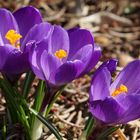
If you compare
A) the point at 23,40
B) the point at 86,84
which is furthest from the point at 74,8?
the point at 23,40

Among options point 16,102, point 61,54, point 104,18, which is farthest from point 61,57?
point 104,18

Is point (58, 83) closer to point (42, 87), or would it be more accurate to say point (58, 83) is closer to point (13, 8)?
point (42, 87)

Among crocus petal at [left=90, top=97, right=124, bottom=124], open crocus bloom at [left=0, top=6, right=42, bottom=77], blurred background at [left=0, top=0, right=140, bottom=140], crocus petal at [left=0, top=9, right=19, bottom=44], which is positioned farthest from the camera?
blurred background at [left=0, top=0, right=140, bottom=140]

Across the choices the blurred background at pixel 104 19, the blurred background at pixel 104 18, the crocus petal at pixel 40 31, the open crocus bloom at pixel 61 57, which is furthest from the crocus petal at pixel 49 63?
the blurred background at pixel 104 18

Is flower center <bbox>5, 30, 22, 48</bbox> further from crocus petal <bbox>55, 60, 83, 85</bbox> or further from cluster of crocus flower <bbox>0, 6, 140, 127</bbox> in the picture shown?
crocus petal <bbox>55, 60, 83, 85</bbox>

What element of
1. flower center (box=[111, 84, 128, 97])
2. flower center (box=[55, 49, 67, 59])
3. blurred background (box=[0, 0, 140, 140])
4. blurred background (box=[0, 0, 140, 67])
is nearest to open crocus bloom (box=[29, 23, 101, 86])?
flower center (box=[55, 49, 67, 59])

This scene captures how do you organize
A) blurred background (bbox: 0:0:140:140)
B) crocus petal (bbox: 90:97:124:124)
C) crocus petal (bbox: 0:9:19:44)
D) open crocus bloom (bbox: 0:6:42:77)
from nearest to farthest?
crocus petal (bbox: 90:97:124:124)
open crocus bloom (bbox: 0:6:42:77)
crocus petal (bbox: 0:9:19:44)
blurred background (bbox: 0:0:140:140)
